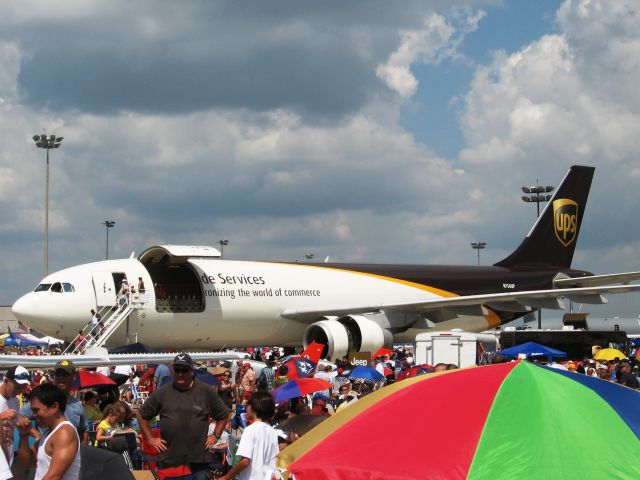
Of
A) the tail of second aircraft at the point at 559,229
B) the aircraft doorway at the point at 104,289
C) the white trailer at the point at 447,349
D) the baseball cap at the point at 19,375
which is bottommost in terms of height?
the white trailer at the point at 447,349

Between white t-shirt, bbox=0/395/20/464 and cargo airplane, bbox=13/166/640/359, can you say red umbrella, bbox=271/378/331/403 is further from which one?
cargo airplane, bbox=13/166/640/359

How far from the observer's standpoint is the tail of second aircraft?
36750mm

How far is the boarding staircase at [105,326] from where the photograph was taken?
24312 millimetres

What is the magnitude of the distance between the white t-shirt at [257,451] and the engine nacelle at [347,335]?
19.8m

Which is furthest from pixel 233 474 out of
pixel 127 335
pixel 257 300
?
pixel 257 300

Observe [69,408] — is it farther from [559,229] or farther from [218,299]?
[559,229]

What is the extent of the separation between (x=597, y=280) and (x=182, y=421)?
91.7 feet

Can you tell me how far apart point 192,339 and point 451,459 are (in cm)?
2321

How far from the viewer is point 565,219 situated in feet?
124

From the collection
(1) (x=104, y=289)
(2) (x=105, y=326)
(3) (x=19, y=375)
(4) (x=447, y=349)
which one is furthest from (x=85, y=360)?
(4) (x=447, y=349)

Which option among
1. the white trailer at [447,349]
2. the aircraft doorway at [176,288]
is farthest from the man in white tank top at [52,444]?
the aircraft doorway at [176,288]

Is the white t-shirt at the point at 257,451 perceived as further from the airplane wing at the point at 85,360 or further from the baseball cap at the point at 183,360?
the airplane wing at the point at 85,360

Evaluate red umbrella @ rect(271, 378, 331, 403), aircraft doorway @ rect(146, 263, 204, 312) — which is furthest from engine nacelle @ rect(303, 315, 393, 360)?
red umbrella @ rect(271, 378, 331, 403)

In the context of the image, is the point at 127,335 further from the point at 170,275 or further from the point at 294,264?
the point at 294,264
